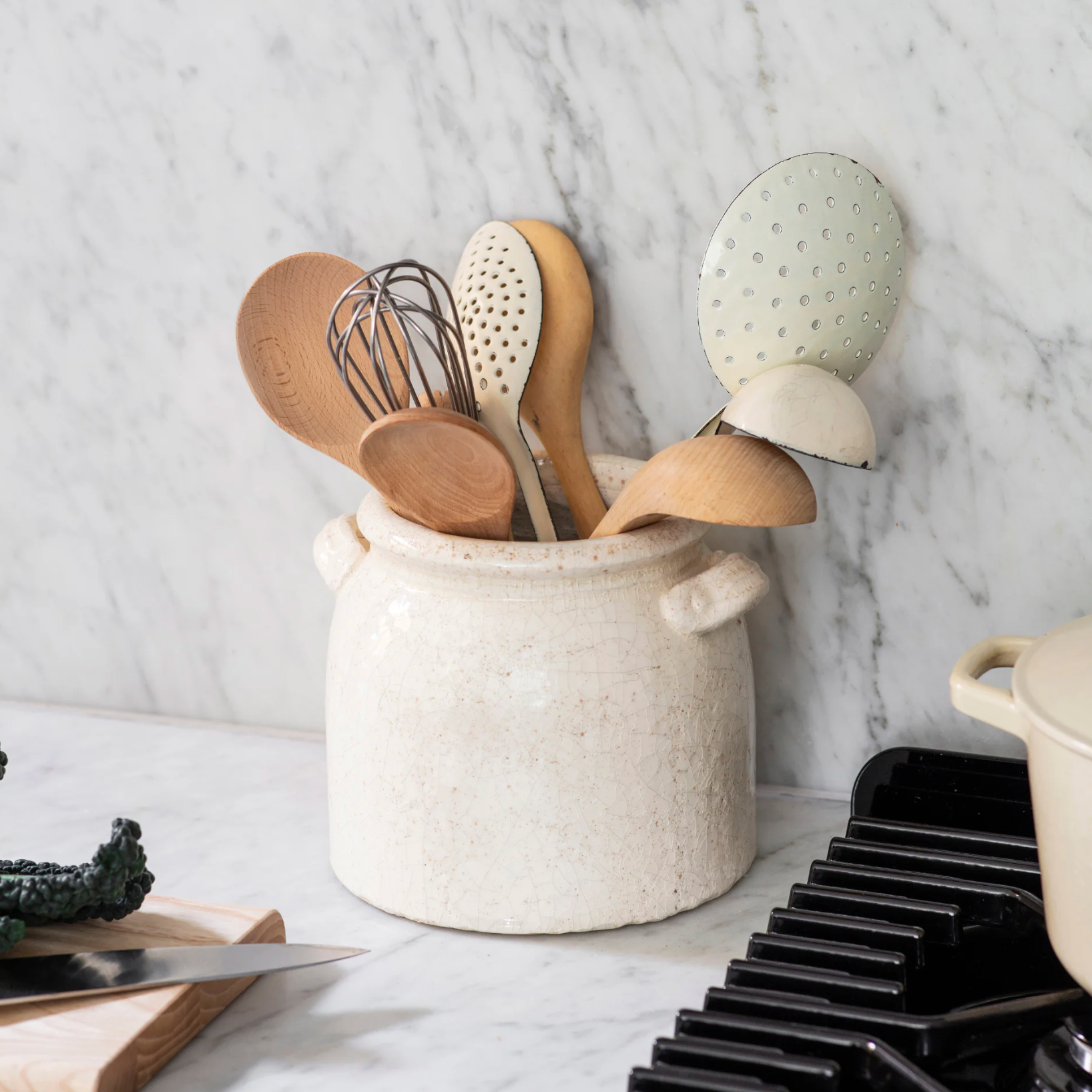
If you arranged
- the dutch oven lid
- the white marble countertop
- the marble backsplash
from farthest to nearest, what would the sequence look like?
1. the marble backsplash
2. the white marble countertop
3. the dutch oven lid

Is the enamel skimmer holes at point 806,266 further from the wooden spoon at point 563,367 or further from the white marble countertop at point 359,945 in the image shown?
the white marble countertop at point 359,945

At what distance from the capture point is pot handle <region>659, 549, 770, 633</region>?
2.06 ft

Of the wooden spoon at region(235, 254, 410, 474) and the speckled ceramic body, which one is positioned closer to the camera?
the speckled ceramic body

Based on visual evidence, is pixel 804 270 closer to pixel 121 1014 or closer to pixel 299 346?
pixel 299 346

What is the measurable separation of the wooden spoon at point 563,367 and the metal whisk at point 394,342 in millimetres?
50

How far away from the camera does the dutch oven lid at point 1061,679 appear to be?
0.44m

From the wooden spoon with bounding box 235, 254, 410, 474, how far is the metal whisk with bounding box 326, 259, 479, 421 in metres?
0.01

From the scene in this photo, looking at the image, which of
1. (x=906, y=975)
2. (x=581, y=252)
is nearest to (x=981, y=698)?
(x=906, y=975)

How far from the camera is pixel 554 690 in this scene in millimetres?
604

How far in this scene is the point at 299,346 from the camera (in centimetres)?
72

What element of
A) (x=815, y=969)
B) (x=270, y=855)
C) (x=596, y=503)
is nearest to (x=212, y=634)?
(x=270, y=855)

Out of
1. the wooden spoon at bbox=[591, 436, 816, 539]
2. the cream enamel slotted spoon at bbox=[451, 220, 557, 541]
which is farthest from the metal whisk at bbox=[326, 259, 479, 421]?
the wooden spoon at bbox=[591, 436, 816, 539]

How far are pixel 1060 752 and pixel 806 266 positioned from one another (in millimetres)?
309

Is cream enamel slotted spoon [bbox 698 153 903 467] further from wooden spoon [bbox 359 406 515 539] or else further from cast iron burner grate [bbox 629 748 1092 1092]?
cast iron burner grate [bbox 629 748 1092 1092]
